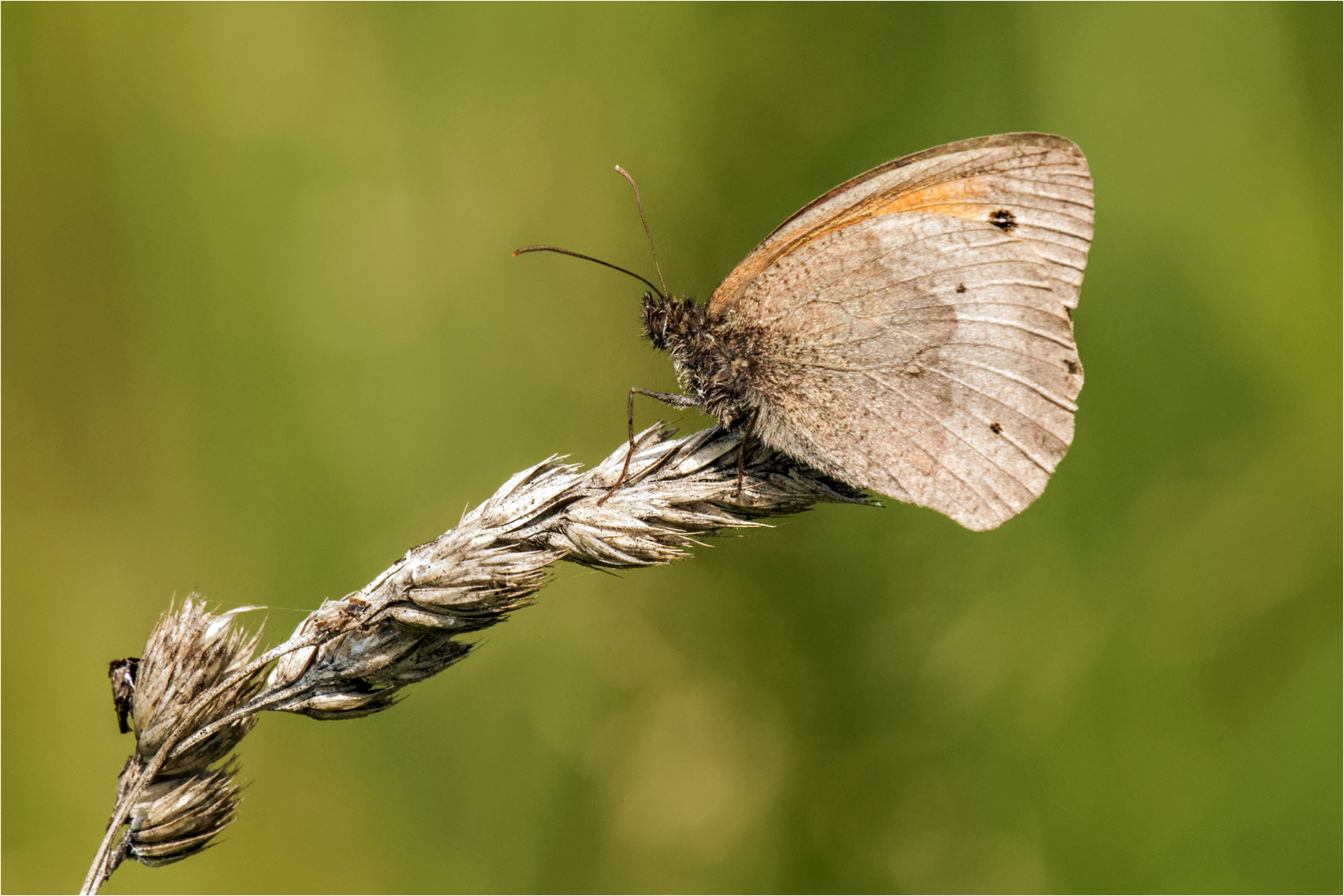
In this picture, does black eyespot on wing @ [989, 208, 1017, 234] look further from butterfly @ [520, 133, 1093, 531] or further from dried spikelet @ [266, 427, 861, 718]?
dried spikelet @ [266, 427, 861, 718]

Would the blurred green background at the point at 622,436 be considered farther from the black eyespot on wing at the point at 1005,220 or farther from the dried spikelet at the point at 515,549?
the black eyespot on wing at the point at 1005,220

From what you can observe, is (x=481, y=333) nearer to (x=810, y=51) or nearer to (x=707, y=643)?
(x=707, y=643)

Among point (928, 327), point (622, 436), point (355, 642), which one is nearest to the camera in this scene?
point (355, 642)

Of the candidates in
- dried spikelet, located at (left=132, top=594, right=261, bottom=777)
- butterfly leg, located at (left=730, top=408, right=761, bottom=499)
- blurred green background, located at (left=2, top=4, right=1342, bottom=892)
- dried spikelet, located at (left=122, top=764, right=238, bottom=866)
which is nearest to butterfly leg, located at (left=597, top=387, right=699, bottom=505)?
butterfly leg, located at (left=730, top=408, right=761, bottom=499)

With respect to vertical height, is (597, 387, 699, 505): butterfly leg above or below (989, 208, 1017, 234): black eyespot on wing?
below

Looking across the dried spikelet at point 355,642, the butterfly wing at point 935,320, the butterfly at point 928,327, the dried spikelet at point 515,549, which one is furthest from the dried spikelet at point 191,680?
the butterfly wing at point 935,320

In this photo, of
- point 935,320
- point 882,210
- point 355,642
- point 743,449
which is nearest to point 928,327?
point 935,320

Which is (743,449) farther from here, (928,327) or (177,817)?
(177,817)
